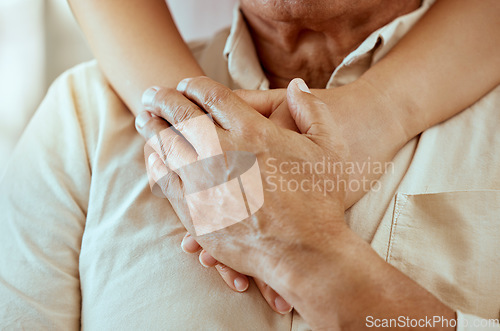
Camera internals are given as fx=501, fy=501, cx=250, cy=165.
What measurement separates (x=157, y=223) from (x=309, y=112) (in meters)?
0.34

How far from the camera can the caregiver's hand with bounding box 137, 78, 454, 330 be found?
2.27ft

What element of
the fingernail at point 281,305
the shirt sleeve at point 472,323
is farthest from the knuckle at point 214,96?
the shirt sleeve at point 472,323

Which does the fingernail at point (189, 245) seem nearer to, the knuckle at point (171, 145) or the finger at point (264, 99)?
the knuckle at point (171, 145)

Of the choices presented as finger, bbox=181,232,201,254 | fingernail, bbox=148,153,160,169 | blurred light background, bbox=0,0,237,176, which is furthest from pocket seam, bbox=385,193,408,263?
blurred light background, bbox=0,0,237,176

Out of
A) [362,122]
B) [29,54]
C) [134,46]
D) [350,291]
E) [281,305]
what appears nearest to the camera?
[350,291]

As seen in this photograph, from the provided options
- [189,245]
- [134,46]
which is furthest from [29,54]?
[189,245]

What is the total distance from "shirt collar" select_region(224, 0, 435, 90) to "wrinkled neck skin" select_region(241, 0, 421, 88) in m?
0.02

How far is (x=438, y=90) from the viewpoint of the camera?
3.13 feet

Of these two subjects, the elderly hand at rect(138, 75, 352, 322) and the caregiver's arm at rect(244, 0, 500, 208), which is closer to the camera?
the elderly hand at rect(138, 75, 352, 322)

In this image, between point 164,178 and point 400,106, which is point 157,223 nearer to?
point 164,178

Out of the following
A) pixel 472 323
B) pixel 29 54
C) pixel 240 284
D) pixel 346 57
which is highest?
pixel 29 54

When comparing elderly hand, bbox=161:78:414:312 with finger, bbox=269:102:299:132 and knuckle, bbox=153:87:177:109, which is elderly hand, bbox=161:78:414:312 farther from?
knuckle, bbox=153:87:177:109

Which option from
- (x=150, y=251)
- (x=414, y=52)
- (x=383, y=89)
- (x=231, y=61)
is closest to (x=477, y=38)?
(x=414, y=52)

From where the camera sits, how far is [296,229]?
0.73 meters
